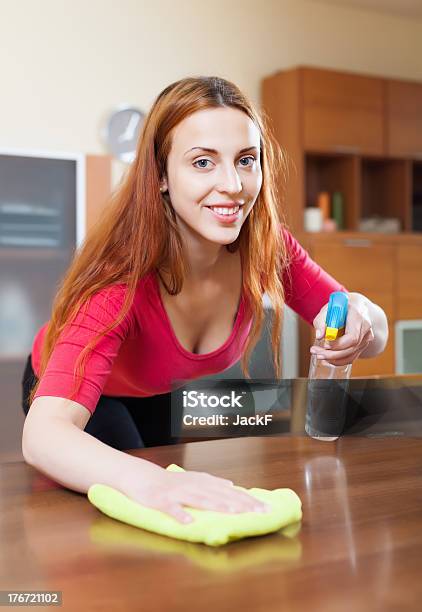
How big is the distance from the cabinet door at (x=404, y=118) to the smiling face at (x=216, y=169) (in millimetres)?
3721

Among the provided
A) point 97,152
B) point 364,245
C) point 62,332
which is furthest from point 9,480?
point 364,245

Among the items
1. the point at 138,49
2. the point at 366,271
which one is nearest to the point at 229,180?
the point at 138,49

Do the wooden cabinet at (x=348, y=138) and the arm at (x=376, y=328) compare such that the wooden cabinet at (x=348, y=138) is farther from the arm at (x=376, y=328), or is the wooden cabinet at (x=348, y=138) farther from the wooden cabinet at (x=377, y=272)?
the arm at (x=376, y=328)

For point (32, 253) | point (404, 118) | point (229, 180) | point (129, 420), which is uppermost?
point (404, 118)

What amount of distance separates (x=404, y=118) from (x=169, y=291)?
3817 mm

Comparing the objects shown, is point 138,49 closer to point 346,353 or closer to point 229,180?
point 229,180

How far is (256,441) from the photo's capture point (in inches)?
54.0

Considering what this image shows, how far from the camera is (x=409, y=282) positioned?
16.5 feet

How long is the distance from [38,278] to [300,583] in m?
3.38

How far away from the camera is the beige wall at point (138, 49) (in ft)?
14.0

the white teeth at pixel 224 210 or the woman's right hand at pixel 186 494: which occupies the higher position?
the white teeth at pixel 224 210

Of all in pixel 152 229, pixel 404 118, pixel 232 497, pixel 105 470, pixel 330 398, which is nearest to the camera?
pixel 232 497

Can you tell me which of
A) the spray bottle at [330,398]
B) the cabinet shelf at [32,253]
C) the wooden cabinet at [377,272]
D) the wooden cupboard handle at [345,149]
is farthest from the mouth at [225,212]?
the wooden cupboard handle at [345,149]

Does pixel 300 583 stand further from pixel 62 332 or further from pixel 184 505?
pixel 62 332
